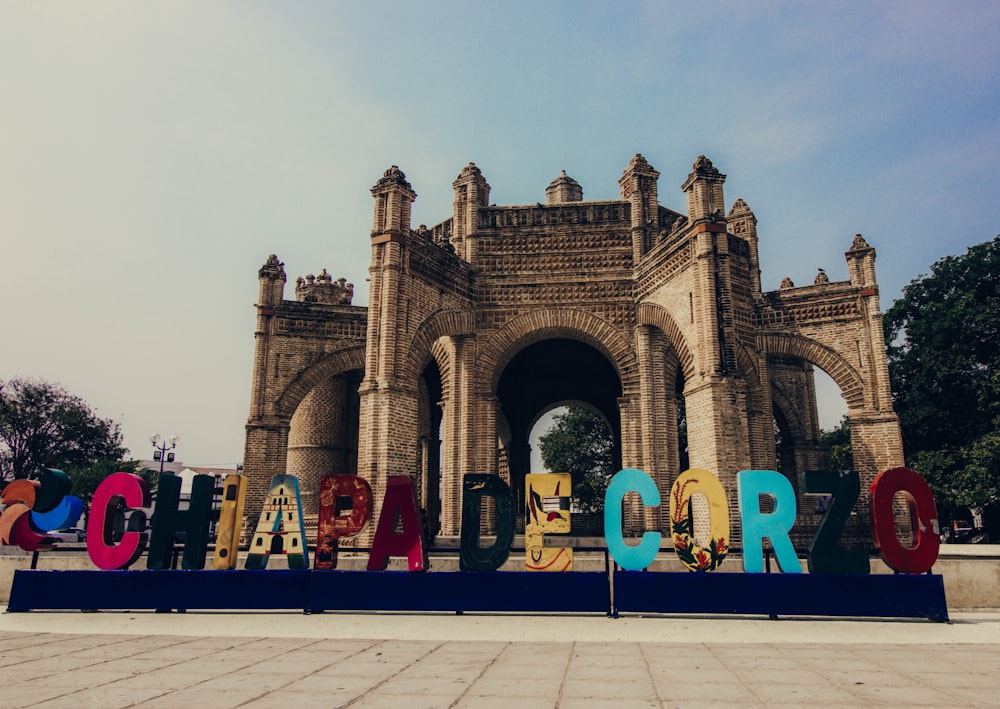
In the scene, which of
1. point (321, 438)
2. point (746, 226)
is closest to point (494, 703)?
point (321, 438)

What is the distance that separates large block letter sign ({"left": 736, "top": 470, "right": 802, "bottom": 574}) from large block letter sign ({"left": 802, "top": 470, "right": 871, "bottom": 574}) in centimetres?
26

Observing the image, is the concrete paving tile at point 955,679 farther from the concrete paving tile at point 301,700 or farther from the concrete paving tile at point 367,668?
the concrete paving tile at point 301,700

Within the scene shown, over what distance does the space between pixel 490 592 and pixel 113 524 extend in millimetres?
5641

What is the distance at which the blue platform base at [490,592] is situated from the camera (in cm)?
853

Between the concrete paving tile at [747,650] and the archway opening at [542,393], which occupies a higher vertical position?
the archway opening at [542,393]

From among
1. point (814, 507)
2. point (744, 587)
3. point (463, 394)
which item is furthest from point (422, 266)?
point (814, 507)

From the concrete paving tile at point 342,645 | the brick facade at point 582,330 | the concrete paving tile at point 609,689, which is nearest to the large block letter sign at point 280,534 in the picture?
the concrete paving tile at point 342,645

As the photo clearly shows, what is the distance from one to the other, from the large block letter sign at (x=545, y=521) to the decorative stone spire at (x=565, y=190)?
49.5 feet

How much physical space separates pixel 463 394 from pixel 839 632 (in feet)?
34.9

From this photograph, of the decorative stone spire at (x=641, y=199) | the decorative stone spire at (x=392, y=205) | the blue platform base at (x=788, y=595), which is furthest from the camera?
the decorative stone spire at (x=641, y=199)

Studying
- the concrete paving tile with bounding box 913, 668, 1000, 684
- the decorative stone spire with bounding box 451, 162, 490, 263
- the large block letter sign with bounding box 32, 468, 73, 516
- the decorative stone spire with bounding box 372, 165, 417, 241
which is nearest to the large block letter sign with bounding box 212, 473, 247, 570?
the large block letter sign with bounding box 32, 468, 73, 516

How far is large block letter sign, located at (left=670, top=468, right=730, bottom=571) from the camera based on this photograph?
9.09 metres

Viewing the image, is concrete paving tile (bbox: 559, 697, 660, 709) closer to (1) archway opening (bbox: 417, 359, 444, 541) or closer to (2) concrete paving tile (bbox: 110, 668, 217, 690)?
(2) concrete paving tile (bbox: 110, 668, 217, 690)

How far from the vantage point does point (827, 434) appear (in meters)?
35.2
